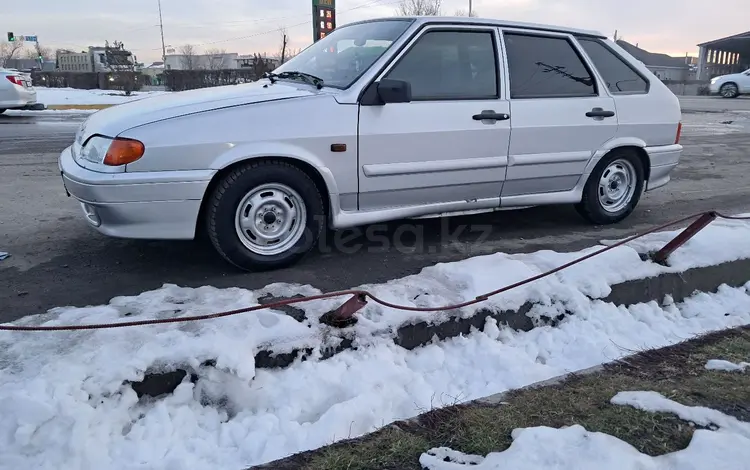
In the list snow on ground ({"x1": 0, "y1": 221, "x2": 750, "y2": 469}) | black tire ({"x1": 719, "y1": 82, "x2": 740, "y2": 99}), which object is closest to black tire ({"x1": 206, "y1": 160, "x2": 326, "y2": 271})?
snow on ground ({"x1": 0, "y1": 221, "x2": 750, "y2": 469})

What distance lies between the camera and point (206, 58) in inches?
3307

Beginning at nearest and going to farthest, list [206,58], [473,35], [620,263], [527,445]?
[527,445]
[620,263]
[473,35]
[206,58]

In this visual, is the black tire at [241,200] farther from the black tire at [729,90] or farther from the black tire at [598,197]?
the black tire at [729,90]

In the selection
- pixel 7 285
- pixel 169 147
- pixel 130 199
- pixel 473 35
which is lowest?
pixel 7 285

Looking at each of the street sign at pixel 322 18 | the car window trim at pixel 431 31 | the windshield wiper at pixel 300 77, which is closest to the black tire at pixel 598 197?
the car window trim at pixel 431 31

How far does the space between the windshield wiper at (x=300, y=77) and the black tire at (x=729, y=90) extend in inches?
1218

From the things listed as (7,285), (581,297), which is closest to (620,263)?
(581,297)

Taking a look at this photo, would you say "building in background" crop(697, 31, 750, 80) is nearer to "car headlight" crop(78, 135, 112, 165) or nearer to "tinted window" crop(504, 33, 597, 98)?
"tinted window" crop(504, 33, 597, 98)

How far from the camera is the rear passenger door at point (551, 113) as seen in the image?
4.45m

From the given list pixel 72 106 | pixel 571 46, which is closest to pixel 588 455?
pixel 571 46

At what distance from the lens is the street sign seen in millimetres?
17125

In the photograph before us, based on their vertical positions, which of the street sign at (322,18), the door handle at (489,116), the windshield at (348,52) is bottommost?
the door handle at (489,116)

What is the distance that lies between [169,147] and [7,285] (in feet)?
4.37

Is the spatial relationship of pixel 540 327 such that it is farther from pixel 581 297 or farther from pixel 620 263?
pixel 620 263
